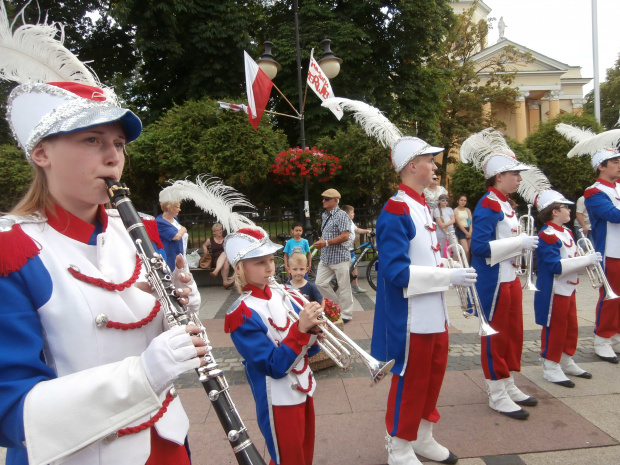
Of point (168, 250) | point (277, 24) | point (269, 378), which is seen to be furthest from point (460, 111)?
point (269, 378)

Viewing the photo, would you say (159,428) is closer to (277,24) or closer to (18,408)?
(18,408)

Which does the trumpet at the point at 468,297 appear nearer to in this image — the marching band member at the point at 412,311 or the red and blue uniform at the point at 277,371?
the marching band member at the point at 412,311

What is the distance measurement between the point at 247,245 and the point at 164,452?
121 cm

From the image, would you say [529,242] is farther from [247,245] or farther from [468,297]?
[247,245]

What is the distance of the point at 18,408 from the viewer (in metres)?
1.08

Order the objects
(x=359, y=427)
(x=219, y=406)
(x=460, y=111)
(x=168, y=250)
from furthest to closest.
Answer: (x=460, y=111) < (x=168, y=250) < (x=359, y=427) < (x=219, y=406)

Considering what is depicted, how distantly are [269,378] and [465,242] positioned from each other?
9134mm

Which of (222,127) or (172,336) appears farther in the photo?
(222,127)

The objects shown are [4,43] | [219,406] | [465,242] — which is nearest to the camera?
[219,406]

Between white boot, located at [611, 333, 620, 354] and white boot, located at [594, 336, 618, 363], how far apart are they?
0.64ft

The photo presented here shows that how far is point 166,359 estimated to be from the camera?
1.16 meters

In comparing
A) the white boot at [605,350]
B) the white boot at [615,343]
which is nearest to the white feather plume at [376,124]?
the white boot at [605,350]

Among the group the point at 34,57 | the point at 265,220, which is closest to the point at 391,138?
the point at 34,57

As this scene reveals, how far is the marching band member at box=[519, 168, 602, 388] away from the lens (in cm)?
413
